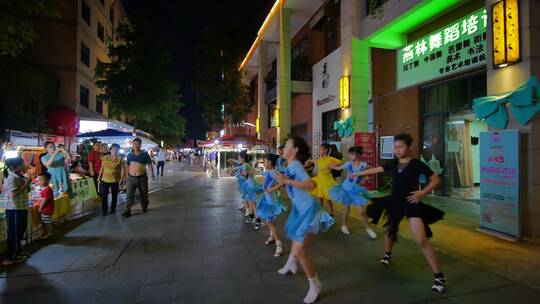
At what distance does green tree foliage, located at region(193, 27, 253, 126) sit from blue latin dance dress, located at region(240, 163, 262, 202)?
23686 millimetres

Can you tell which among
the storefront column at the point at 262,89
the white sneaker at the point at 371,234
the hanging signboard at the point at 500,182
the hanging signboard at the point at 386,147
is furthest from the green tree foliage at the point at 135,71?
the hanging signboard at the point at 500,182

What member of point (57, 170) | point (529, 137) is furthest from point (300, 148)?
point (57, 170)

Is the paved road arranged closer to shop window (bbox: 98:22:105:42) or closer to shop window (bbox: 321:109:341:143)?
shop window (bbox: 321:109:341:143)

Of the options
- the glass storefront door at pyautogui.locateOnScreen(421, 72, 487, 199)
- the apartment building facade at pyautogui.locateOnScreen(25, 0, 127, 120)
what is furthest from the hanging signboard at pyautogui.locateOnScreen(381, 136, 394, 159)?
the apartment building facade at pyautogui.locateOnScreen(25, 0, 127, 120)

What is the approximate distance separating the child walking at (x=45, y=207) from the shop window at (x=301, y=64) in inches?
608

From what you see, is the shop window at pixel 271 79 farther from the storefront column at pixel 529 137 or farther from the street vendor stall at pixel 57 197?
the storefront column at pixel 529 137

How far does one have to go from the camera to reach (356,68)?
1219 centimetres

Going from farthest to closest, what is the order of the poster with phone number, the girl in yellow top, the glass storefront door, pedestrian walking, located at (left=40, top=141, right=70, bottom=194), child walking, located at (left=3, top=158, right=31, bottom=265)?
the poster with phone number
the glass storefront door
pedestrian walking, located at (left=40, top=141, right=70, bottom=194)
the girl in yellow top
child walking, located at (left=3, top=158, right=31, bottom=265)

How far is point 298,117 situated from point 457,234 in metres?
15.7

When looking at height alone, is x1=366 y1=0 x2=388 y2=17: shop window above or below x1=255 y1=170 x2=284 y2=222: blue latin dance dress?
above

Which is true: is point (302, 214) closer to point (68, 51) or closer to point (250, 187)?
point (250, 187)

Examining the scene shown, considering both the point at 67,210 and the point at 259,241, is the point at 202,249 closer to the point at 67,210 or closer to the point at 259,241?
the point at 259,241

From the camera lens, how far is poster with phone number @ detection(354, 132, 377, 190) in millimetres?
11448

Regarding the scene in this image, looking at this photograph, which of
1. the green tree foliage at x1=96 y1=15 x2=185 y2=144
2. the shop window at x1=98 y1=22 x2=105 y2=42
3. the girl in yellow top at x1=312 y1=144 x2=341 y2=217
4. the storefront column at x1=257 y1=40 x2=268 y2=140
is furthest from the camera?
the shop window at x1=98 y1=22 x2=105 y2=42
